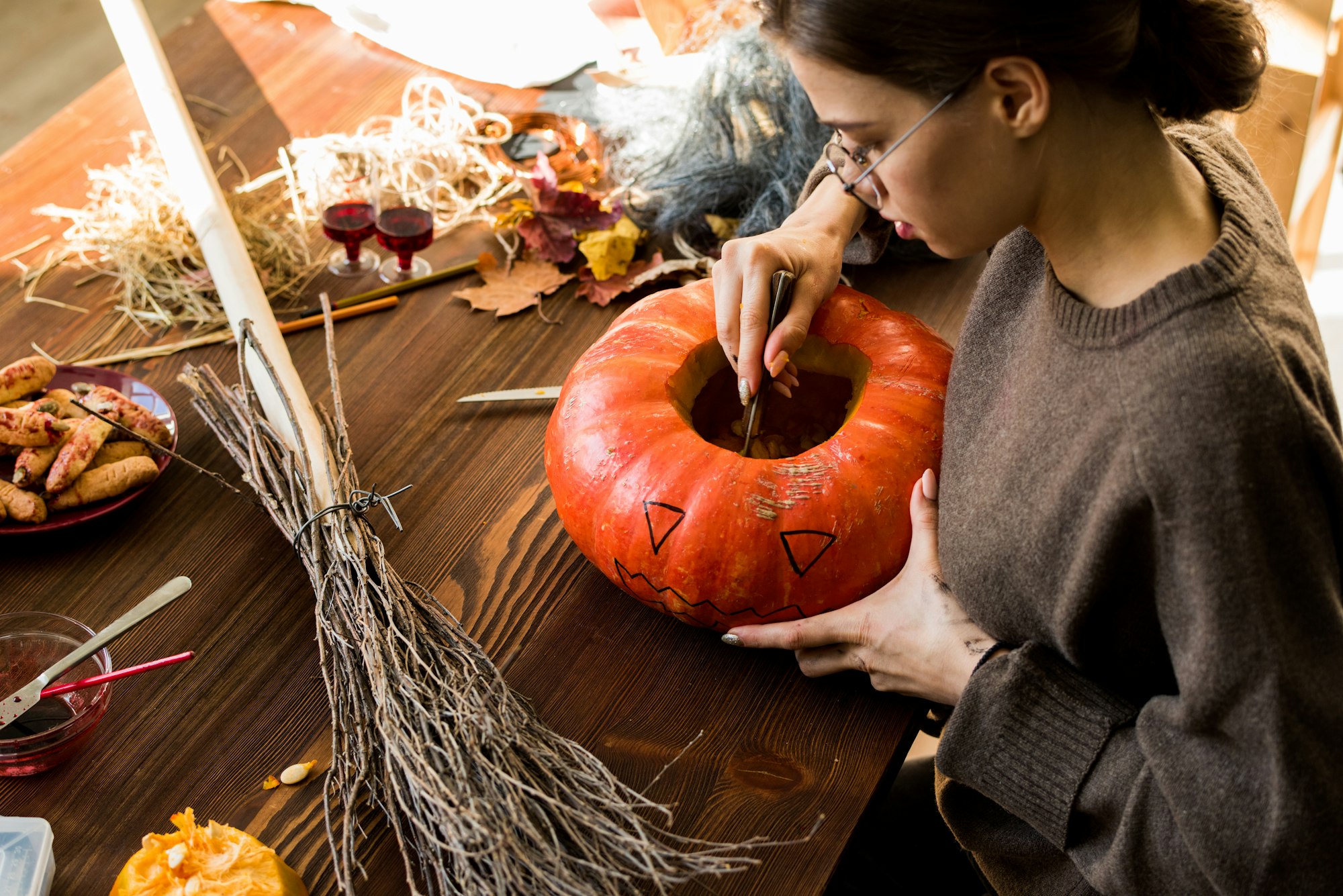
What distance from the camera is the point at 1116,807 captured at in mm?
977

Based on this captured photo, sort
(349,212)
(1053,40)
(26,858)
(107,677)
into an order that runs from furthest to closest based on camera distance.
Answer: (349,212) → (107,677) → (26,858) → (1053,40)

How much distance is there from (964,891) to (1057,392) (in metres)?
0.82

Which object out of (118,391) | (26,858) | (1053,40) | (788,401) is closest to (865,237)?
(788,401)

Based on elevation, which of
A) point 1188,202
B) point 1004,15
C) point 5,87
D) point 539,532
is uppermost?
point 1004,15

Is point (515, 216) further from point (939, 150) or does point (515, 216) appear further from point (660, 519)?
point (939, 150)

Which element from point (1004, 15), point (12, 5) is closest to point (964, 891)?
point (1004, 15)

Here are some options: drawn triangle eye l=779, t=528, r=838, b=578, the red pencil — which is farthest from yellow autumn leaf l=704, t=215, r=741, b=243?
the red pencil

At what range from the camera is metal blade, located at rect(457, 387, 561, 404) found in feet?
5.00

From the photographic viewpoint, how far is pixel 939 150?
92 centimetres

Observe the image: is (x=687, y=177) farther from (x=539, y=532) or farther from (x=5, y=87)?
(x=5, y=87)

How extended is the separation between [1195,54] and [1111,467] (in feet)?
1.22

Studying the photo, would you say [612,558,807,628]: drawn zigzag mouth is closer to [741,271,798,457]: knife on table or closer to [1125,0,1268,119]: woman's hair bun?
[741,271,798,457]: knife on table

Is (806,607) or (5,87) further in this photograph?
(5,87)

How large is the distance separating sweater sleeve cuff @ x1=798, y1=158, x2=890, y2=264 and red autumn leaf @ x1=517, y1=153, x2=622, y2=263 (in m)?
0.41
